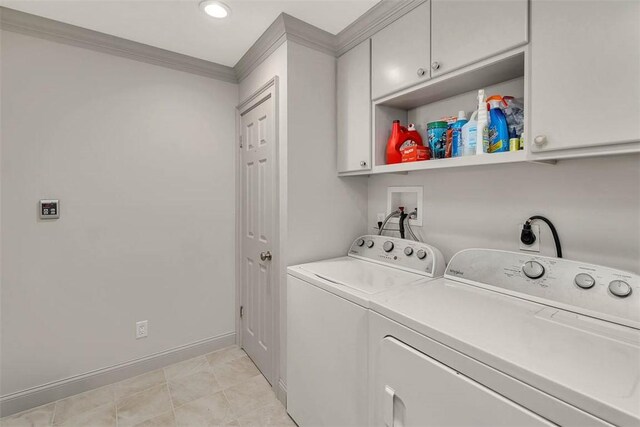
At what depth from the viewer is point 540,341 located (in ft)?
2.82

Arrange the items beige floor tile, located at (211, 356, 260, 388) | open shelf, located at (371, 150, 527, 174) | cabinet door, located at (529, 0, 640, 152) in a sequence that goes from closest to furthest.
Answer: cabinet door, located at (529, 0, 640, 152) → open shelf, located at (371, 150, 527, 174) → beige floor tile, located at (211, 356, 260, 388)

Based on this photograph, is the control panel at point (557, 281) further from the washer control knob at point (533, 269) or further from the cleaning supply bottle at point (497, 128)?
the cleaning supply bottle at point (497, 128)

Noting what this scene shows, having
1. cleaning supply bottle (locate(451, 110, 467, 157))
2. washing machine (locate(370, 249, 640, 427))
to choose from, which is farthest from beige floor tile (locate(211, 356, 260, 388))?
cleaning supply bottle (locate(451, 110, 467, 157))

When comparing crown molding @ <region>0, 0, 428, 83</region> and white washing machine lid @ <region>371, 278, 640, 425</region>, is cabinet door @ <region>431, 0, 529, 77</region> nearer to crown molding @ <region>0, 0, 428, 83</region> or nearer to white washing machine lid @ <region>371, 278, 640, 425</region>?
crown molding @ <region>0, 0, 428, 83</region>

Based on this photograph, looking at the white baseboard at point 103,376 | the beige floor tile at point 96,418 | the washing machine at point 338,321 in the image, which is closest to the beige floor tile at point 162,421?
the beige floor tile at point 96,418

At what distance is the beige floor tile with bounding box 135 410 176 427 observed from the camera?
1713 mm

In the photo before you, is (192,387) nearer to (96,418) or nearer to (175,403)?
(175,403)

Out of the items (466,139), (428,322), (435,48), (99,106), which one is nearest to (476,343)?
(428,322)

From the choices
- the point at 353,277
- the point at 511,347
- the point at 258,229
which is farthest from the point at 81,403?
the point at 511,347

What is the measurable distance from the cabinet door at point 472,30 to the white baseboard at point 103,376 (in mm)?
2466

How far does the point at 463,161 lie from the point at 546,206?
39 centimetres

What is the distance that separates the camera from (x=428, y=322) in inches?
38.7

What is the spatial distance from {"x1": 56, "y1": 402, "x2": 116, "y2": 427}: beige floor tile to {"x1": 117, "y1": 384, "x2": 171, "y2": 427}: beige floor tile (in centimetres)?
4

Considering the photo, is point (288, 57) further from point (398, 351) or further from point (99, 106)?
point (398, 351)
